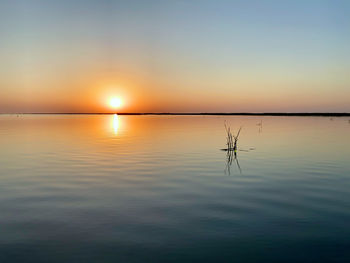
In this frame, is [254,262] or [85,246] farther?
[85,246]

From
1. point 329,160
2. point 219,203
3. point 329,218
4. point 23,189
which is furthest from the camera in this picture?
point 329,160

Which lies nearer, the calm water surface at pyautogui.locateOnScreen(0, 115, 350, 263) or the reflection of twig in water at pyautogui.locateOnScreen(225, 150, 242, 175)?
the calm water surface at pyautogui.locateOnScreen(0, 115, 350, 263)

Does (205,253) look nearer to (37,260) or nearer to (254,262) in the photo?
(254,262)

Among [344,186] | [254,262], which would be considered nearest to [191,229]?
[254,262]

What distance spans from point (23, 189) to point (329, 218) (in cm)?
1536

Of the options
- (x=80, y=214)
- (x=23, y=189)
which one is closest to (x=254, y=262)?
(x=80, y=214)

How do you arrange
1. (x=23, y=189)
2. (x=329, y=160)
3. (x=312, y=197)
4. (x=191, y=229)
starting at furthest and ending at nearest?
(x=329, y=160) < (x=23, y=189) < (x=312, y=197) < (x=191, y=229)

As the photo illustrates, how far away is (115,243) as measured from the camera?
11.6 meters

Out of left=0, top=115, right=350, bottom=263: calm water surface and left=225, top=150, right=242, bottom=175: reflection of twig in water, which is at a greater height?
left=225, top=150, right=242, bottom=175: reflection of twig in water

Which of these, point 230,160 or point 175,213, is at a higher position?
point 230,160

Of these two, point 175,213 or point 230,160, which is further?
point 230,160

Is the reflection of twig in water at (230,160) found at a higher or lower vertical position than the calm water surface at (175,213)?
higher

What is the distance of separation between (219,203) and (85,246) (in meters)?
7.38

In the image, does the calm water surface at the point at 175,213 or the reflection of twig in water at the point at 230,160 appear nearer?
the calm water surface at the point at 175,213
